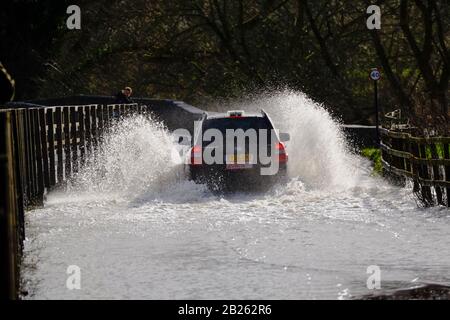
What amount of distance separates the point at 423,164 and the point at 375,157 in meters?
10.6

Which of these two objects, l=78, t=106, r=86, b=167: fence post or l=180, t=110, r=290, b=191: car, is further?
l=78, t=106, r=86, b=167: fence post

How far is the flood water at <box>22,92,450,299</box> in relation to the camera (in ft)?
35.6

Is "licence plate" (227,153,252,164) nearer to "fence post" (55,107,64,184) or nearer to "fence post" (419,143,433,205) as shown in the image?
"fence post" (55,107,64,184)

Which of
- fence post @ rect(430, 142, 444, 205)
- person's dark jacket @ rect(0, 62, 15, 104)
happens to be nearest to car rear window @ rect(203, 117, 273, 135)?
fence post @ rect(430, 142, 444, 205)

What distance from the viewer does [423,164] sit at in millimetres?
18891

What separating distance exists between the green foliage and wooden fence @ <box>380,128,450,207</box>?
3.40 m

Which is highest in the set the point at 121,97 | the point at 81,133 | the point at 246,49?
the point at 246,49

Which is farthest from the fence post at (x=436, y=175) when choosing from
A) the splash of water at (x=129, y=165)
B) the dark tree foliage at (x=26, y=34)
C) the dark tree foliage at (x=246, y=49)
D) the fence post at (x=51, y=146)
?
the dark tree foliage at (x=26, y=34)

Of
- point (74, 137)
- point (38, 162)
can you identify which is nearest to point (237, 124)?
point (74, 137)

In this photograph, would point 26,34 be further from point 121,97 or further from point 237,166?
point 237,166

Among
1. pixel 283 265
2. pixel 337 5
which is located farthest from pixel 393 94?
pixel 283 265

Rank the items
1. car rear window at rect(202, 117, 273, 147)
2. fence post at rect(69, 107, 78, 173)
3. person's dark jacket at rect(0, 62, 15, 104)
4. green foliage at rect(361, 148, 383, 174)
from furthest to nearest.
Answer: green foliage at rect(361, 148, 383, 174) → fence post at rect(69, 107, 78, 173) → car rear window at rect(202, 117, 273, 147) → person's dark jacket at rect(0, 62, 15, 104)

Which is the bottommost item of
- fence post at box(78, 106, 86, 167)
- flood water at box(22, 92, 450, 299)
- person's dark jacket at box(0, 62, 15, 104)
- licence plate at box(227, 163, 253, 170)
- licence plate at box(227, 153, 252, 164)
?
flood water at box(22, 92, 450, 299)

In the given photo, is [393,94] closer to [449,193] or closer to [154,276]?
[449,193]
